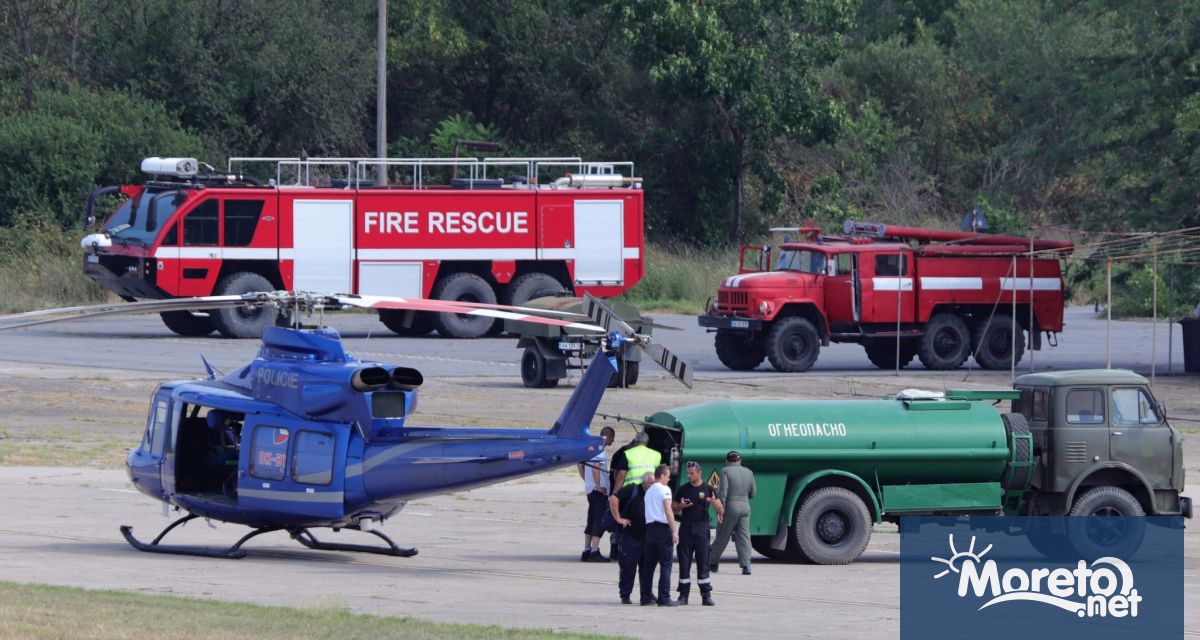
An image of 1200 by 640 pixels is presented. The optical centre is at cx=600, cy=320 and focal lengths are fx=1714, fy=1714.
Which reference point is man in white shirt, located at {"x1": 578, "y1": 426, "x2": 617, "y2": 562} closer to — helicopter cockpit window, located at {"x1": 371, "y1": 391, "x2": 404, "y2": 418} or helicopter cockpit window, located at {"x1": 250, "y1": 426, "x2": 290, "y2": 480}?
helicopter cockpit window, located at {"x1": 371, "y1": 391, "x2": 404, "y2": 418}

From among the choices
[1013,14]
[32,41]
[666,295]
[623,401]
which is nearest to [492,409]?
[623,401]

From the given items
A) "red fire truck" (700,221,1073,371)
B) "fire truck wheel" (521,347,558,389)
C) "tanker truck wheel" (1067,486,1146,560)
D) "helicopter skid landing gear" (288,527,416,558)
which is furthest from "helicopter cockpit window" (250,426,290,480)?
"red fire truck" (700,221,1073,371)

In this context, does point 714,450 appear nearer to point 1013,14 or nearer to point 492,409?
point 492,409

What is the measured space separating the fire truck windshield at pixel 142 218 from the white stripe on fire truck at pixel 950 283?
15407 millimetres

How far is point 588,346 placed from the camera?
28.3 m

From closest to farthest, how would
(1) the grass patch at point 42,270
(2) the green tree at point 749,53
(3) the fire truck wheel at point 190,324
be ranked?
(3) the fire truck wheel at point 190,324
(1) the grass patch at point 42,270
(2) the green tree at point 749,53

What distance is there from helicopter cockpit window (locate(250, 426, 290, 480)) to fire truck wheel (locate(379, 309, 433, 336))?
2217 cm

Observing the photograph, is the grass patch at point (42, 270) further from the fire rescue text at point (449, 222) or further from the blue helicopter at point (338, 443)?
the blue helicopter at point (338, 443)

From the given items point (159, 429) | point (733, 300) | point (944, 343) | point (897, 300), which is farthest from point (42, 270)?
point (159, 429)

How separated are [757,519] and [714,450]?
84 cm

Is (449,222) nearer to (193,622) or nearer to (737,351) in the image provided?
(737,351)

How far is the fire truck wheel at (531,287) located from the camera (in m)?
37.9

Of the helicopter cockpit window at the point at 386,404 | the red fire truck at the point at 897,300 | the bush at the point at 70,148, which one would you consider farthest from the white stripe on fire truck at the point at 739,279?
the bush at the point at 70,148

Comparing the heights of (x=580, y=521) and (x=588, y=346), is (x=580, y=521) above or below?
below
